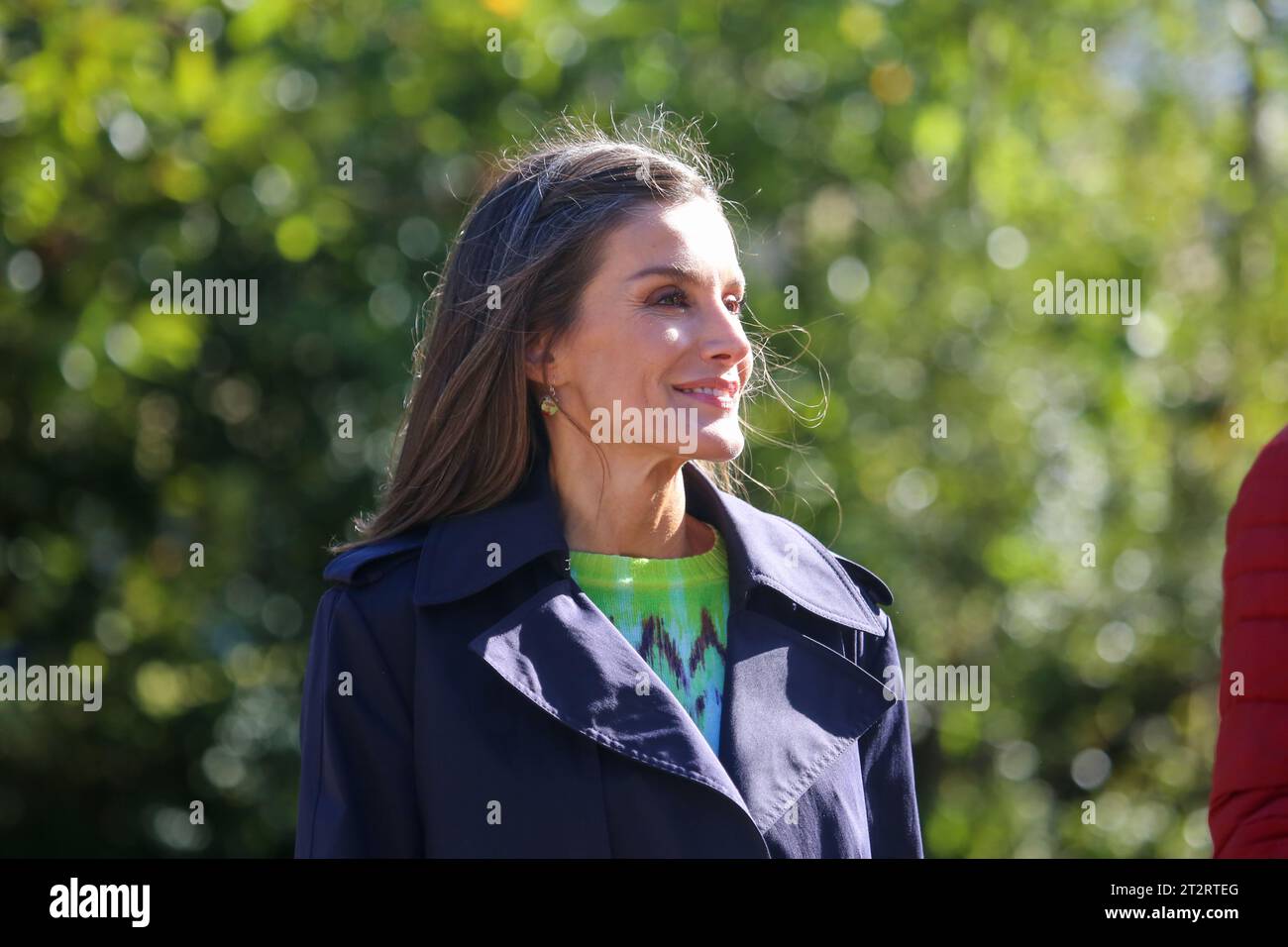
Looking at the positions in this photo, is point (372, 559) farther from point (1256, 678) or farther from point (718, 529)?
point (1256, 678)

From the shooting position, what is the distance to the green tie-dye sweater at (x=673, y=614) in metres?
2.21

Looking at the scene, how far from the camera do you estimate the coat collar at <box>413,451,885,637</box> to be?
216cm

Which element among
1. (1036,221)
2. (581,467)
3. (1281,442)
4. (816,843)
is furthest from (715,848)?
(1036,221)

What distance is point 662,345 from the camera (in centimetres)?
220

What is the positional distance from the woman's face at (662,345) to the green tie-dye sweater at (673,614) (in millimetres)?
182

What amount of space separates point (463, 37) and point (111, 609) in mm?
1974

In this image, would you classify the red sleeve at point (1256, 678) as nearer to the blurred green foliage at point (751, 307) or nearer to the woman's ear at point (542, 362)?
the woman's ear at point (542, 362)

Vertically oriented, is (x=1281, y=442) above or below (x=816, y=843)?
above

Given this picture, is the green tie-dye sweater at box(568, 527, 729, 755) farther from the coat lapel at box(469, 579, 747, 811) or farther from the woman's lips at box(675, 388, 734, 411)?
the woman's lips at box(675, 388, 734, 411)

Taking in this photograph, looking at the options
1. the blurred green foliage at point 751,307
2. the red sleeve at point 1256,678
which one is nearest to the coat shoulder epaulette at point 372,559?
the red sleeve at point 1256,678

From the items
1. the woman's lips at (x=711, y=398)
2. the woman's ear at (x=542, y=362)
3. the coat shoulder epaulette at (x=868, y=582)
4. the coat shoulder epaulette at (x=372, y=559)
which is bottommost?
the coat shoulder epaulette at (x=868, y=582)

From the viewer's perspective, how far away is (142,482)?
185 inches
